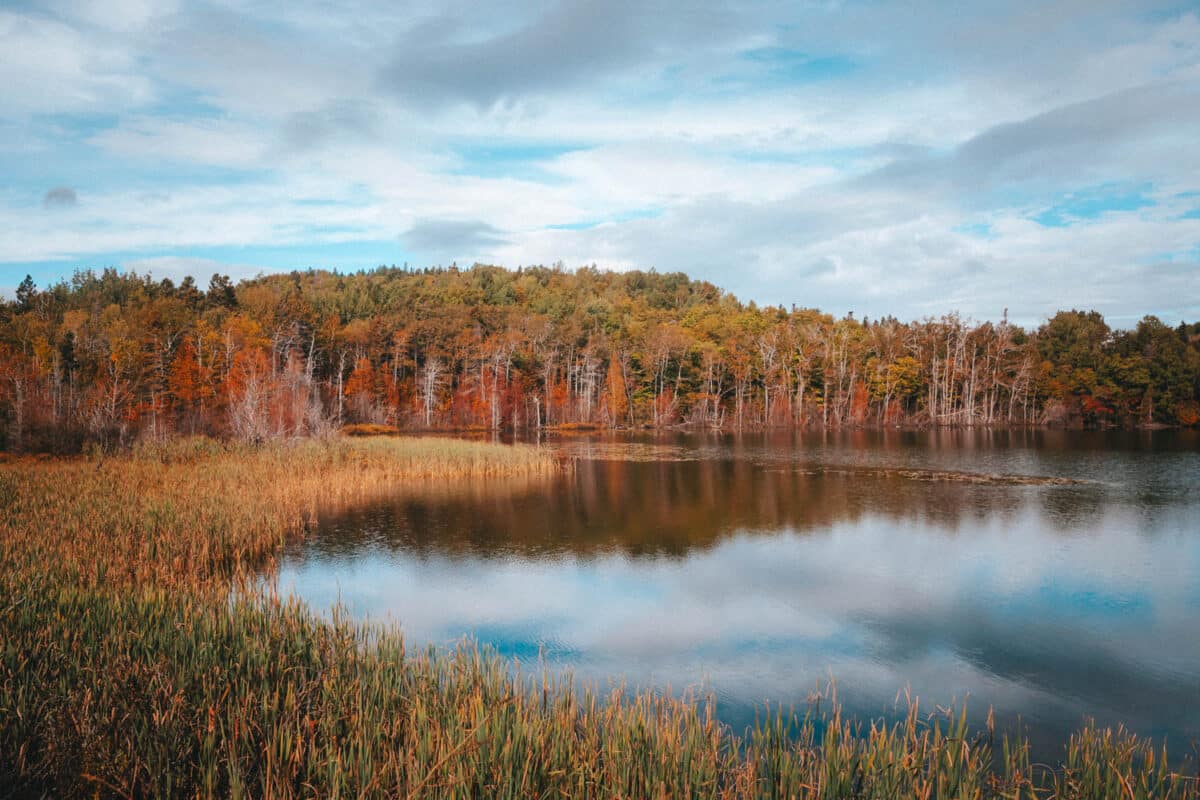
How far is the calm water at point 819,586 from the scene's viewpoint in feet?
24.5

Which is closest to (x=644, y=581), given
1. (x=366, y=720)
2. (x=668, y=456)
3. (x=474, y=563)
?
(x=474, y=563)

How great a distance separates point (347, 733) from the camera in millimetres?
4703

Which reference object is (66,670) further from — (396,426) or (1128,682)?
(396,426)

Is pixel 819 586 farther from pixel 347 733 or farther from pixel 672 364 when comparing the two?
pixel 672 364

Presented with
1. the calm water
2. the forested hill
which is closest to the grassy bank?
the calm water

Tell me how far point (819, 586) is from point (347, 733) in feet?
27.2

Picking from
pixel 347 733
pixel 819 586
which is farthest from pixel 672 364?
pixel 347 733

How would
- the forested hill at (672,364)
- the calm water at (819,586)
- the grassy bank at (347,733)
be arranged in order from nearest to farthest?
1. the grassy bank at (347,733)
2. the calm water at (819,586)
3. the forested hill at (672,364)

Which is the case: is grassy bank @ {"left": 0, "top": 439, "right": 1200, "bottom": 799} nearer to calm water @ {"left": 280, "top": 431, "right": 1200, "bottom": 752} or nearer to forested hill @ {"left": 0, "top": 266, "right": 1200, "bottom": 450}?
calm water @ {"left": 280, "top": 431, "right": 1200, "bottom": 752}

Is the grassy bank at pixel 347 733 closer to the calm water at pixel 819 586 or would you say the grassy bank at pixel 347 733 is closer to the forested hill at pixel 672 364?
the calm water at pixel 819 586

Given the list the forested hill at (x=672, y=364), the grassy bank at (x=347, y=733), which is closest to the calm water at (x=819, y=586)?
the grassy bank at (x=347, y=733)

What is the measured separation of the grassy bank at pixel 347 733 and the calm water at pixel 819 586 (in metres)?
1.16

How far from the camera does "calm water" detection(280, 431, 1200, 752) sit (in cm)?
746

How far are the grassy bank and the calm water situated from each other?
1.16 metres
